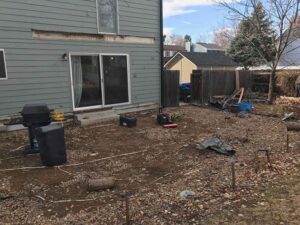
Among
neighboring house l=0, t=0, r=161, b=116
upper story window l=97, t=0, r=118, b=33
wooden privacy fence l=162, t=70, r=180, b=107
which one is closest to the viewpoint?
neighboring house l=0, t=0, r=161, b=116

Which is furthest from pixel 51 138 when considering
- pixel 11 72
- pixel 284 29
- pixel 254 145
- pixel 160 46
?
pixel 284 29

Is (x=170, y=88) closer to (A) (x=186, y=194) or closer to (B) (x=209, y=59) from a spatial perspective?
(A) (x=186, y=194)

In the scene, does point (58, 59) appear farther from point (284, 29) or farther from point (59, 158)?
point (284, 29)

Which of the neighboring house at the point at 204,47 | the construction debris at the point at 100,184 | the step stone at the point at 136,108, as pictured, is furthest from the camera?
the neighboring house at the point at 204,47

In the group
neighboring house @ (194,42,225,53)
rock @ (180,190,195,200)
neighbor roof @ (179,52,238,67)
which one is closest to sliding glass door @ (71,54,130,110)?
rock @ (180,190,195,200)

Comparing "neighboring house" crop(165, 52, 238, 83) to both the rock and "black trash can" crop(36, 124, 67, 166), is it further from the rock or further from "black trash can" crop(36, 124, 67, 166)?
the rock

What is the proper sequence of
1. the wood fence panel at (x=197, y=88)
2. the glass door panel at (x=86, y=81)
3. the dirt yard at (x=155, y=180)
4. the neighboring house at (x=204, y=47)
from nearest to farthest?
the dirt yard at (x=155, y=180)
the glass door panel at (x=86, y=81)
the wood fence panel at (x=197, y=88)
the neighboring house at (x=204, y=47)

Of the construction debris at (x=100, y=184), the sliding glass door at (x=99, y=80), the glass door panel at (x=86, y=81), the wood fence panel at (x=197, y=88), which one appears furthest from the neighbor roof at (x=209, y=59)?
the construction debris at (x=100, y=184)

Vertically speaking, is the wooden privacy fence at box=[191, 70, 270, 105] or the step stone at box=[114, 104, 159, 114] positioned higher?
the wooden privacy fence at box=[191, 70, 270, 105]

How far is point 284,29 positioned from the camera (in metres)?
13.8

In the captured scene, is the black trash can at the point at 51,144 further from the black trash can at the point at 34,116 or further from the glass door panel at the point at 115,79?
the glass door panel at the point at 115,79

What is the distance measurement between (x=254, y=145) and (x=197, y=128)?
7.25 feet

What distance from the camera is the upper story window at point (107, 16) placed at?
9701 millimetres

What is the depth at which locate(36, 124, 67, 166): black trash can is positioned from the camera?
217 inches
